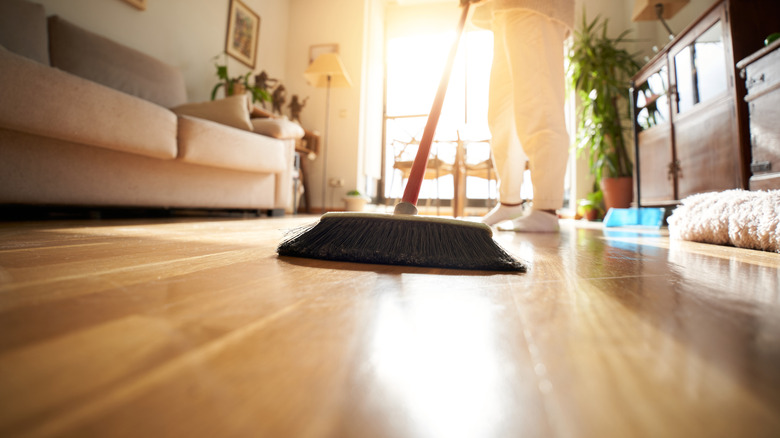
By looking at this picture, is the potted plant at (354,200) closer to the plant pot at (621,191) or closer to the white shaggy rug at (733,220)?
the plant pot at (621,191)

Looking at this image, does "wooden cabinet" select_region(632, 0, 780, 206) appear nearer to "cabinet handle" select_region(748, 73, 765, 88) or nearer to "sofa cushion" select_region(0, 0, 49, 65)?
"cabinet handle" select_region(748, 73, 765, 88)

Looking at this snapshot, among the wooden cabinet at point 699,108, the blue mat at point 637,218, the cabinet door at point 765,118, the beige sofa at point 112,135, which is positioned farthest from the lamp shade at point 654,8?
the beige sofa at point 112,135

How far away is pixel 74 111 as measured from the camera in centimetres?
123

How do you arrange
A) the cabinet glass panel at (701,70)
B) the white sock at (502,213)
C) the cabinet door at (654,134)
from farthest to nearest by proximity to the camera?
the cabinet door at (654,134) < the cabinet glass panel at (701,70) < the white sock at (502,213)

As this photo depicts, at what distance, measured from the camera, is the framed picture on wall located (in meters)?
3.46

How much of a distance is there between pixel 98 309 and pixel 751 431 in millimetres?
269

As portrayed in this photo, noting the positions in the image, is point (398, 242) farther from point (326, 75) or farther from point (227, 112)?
point (326, 75)

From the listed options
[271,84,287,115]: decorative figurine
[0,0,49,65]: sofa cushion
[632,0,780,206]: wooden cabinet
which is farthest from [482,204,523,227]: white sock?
[271,84,287,115]: decorative figurine

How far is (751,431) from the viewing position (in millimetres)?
91

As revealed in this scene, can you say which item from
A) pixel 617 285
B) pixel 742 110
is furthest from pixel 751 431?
pixel 742 110

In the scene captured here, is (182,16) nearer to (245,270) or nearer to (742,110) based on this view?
(245,270)

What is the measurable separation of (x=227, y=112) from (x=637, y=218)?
2.52 metres

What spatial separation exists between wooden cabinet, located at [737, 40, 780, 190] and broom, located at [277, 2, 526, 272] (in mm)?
1425

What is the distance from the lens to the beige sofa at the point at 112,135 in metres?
1.16
